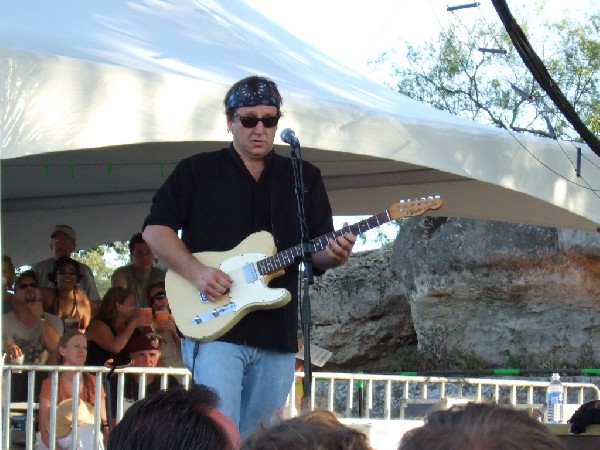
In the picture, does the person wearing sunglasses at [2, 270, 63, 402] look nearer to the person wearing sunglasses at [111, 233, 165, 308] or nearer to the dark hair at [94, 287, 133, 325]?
the dark hair at [94, 287, 133, 325]

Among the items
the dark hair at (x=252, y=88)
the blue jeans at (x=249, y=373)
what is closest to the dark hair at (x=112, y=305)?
the blue jeans at (x=249, y=373)

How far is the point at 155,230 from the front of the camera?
4.44 metres

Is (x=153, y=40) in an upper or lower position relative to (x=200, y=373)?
upper

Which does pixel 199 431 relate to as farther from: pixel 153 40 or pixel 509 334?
pixel 509 334

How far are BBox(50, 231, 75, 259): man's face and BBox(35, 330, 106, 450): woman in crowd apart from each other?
1.45 m

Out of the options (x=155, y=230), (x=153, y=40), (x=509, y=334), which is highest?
(x=153, y=40)

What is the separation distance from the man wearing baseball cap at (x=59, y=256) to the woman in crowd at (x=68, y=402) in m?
1.46

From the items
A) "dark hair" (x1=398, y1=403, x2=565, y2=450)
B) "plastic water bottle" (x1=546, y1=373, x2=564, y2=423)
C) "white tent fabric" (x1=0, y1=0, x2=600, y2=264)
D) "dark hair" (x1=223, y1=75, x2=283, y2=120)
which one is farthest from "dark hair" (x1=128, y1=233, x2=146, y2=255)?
"dark hair" (x1=398, y1=403, x2=565, y2=450)

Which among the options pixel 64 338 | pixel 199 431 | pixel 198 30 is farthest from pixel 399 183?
pixel 199 431

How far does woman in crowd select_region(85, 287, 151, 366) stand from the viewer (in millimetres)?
7074

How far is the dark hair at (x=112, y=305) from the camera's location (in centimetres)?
721

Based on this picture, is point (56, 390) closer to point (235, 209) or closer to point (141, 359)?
point (141, 359)

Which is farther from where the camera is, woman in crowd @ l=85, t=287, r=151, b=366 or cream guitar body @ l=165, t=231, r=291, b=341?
woman in crowd @ l=85, t=287, r=151, b=366

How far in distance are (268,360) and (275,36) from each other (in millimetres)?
2858
